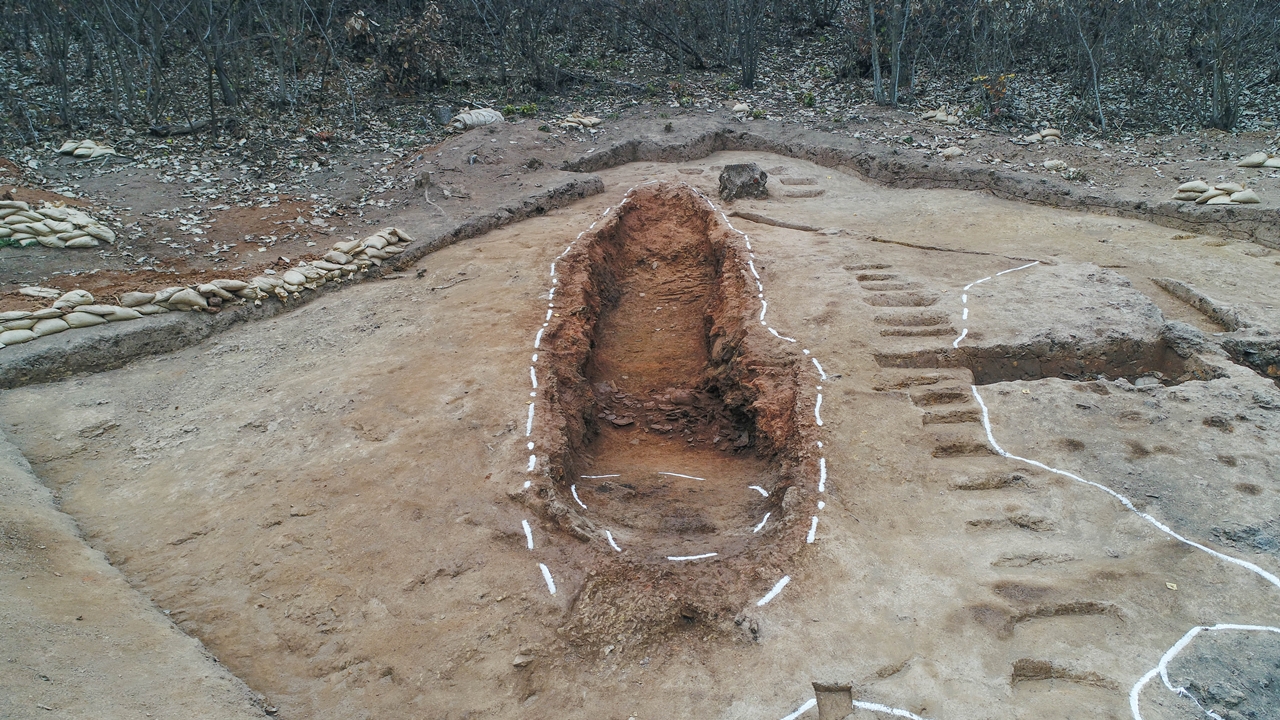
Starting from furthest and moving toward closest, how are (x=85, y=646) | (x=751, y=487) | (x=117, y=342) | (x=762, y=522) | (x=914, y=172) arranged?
(x=914, y=172)
(x=117, y=342)
(x=751, y=487)
(x=762, y=522)
(x=85, y=646)

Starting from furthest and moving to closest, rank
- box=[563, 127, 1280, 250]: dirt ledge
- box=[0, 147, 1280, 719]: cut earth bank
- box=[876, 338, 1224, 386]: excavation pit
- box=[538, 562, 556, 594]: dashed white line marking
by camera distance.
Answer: box=[563, 127, 1280, 250]: dirt ledge, box=[876, 338, 1224, 386]: excavation pit, box=[538, 562, 556, 594]: dashed white line marking, box=[0, 147, 1280, 719]: cut earth bank

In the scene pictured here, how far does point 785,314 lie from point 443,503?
9.34ft

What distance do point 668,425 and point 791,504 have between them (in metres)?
1.83

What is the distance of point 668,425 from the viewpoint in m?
5.39

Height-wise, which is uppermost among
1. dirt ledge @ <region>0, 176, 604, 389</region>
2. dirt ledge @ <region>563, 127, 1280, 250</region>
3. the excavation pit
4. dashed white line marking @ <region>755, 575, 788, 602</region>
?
dirt ledge @ <region>563, 127, 1280, 250</region>

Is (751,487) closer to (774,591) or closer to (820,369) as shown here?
(820,369)

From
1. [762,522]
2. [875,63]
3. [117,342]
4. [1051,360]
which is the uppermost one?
[875,63]

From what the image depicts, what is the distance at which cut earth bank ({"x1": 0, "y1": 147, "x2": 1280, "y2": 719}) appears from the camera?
2795 mm

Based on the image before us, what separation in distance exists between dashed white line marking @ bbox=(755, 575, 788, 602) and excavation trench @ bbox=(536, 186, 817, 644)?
0.03m

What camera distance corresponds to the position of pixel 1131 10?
9.94 m

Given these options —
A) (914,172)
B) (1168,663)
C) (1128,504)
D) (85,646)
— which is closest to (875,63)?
(914,172)

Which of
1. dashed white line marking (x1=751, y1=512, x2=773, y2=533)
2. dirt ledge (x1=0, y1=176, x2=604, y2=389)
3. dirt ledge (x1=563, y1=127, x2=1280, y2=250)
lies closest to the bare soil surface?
dirt ledge (x1=563, y1=127, x2=1280, y2=250)

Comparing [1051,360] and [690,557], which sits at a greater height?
[1051,360]

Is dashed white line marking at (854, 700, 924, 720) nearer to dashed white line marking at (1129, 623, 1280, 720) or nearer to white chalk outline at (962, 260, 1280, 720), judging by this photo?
white chalk outline at (962, 260, 1280, 720)
